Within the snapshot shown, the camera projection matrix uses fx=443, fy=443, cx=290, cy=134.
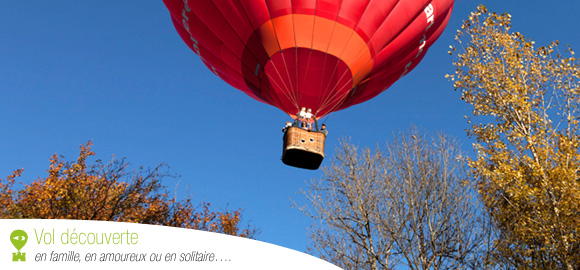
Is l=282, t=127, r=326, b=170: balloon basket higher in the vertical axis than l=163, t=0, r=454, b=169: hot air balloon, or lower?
lower

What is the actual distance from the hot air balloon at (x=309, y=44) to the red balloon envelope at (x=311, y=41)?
26 mm

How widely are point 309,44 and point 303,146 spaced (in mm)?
3133

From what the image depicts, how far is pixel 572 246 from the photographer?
1021cm

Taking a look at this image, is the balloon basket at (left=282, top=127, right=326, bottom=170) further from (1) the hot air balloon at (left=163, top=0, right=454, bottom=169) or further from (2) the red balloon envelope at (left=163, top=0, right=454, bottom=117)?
(2) the red balloon envelope at (left=163, top=0, right=454, bottom=117)

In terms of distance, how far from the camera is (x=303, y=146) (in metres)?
10.5

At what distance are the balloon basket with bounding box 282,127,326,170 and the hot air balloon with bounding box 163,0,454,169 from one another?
0.02 meters

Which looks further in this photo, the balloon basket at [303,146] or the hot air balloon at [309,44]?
the hot air balloon at [309,44]

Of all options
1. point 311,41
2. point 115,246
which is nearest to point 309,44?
point 311,41

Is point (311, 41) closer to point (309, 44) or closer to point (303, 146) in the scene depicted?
point (309, 44)

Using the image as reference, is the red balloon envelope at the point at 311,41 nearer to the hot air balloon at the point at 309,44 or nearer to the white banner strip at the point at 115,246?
the hot air balloon at the point at 309,44

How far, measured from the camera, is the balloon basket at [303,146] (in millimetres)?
10461

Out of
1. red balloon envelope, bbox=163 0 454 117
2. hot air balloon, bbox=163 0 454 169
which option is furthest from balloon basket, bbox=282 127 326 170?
red balloon envelope, bbox=163 0 454 117

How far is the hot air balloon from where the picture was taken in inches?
457

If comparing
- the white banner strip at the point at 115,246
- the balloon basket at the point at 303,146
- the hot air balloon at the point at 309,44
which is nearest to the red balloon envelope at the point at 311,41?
the hot air balloon at the point at 309,44
